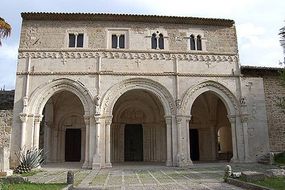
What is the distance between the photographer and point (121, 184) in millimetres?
10281

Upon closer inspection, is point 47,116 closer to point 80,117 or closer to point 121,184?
point 80,117

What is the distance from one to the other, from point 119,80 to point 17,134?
6.55 meters

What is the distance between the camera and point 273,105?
1922 centimetres

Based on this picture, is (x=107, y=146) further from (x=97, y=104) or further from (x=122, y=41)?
(x=122, y=41)

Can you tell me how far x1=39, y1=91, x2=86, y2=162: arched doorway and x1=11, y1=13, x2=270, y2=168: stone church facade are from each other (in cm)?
73

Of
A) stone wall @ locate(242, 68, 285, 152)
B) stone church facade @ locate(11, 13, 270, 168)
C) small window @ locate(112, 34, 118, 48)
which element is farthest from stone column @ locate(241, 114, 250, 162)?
small window @ locate(112, 34, 118, 48)

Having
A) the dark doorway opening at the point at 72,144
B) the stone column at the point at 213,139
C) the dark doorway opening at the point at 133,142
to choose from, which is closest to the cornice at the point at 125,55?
the stone column at the point at 213,139

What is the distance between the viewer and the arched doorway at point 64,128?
820 inches

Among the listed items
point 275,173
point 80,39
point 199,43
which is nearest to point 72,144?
point 80,39

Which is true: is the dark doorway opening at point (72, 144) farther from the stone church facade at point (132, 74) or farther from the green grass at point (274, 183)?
the green grass at point (274, 183)

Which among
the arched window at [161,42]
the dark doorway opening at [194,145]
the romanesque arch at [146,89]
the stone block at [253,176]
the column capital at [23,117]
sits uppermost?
the arched window at [161,42]

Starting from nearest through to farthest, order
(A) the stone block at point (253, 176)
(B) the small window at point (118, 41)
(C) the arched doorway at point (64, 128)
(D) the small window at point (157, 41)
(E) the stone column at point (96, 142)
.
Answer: (A) the stone block at point (253, 176) → (E) the stone column at point (96, 142) → (B) the small window at point (118, 41) → (D) the small window at point (157, 41) → (C) the arched doorway at point (64, 128)

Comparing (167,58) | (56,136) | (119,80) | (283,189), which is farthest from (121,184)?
(56,136)

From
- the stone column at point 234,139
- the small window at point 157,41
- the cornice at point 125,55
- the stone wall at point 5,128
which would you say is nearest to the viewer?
the stone wall at point 5,128
